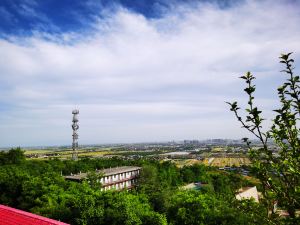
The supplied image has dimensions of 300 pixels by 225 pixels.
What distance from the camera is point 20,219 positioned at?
486 inches

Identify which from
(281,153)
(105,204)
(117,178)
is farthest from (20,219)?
(117,178)

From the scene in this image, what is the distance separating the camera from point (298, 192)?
6.94 meters

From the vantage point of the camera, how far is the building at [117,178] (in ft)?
226

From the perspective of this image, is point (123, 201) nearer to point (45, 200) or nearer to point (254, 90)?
point (45, 200)

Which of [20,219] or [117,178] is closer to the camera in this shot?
[20,219]

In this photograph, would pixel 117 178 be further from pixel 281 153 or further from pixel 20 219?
pixel 281 153

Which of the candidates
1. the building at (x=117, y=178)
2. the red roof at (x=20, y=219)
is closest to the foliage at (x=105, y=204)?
the red roof at (x=20, y=219)

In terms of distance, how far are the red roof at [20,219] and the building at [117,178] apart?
5174 centimetres

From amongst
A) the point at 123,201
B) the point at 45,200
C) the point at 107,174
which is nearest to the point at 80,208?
the point at 123,201

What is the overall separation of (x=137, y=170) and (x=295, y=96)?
76.9 m

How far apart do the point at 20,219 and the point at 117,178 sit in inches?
2489

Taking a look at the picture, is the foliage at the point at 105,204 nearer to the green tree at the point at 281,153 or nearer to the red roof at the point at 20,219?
the green tree at the point at 281,153

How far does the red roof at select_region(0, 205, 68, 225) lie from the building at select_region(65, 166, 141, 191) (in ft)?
170

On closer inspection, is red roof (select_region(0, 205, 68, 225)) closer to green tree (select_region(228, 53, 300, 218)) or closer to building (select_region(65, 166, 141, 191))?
green tree (select_region(228, 53, 300, 218))
